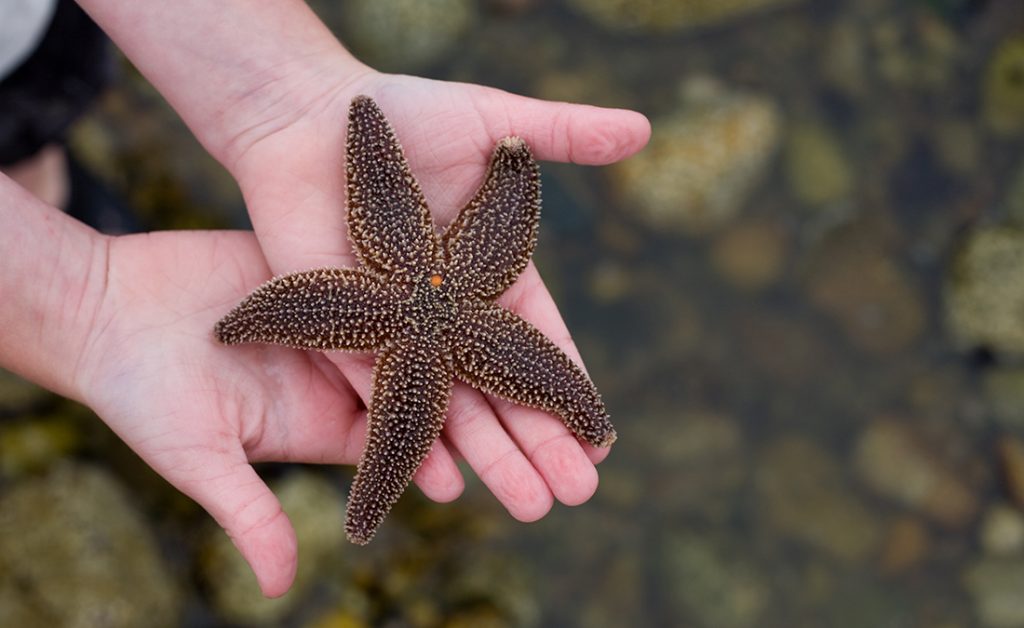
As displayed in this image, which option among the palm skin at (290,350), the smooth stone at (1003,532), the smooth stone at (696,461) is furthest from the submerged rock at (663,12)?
the smooth stone at (1003,532)

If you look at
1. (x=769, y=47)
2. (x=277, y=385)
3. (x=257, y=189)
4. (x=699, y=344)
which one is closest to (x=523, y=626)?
(x=699, y=344)

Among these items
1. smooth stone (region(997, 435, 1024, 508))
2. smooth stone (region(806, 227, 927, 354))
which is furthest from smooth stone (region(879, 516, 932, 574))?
smooth stone (region(806, 227, 927, 354))

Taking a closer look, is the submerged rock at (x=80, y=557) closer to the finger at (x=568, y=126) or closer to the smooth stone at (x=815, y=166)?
the finger at (x=568, y=126)

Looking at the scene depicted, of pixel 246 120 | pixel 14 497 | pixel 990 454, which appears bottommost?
pixel 990 454

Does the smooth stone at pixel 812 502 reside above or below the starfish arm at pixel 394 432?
below

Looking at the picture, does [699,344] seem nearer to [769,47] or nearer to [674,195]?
[674,195]

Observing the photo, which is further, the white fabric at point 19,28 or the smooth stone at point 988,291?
the smooth stone at point 988,291
